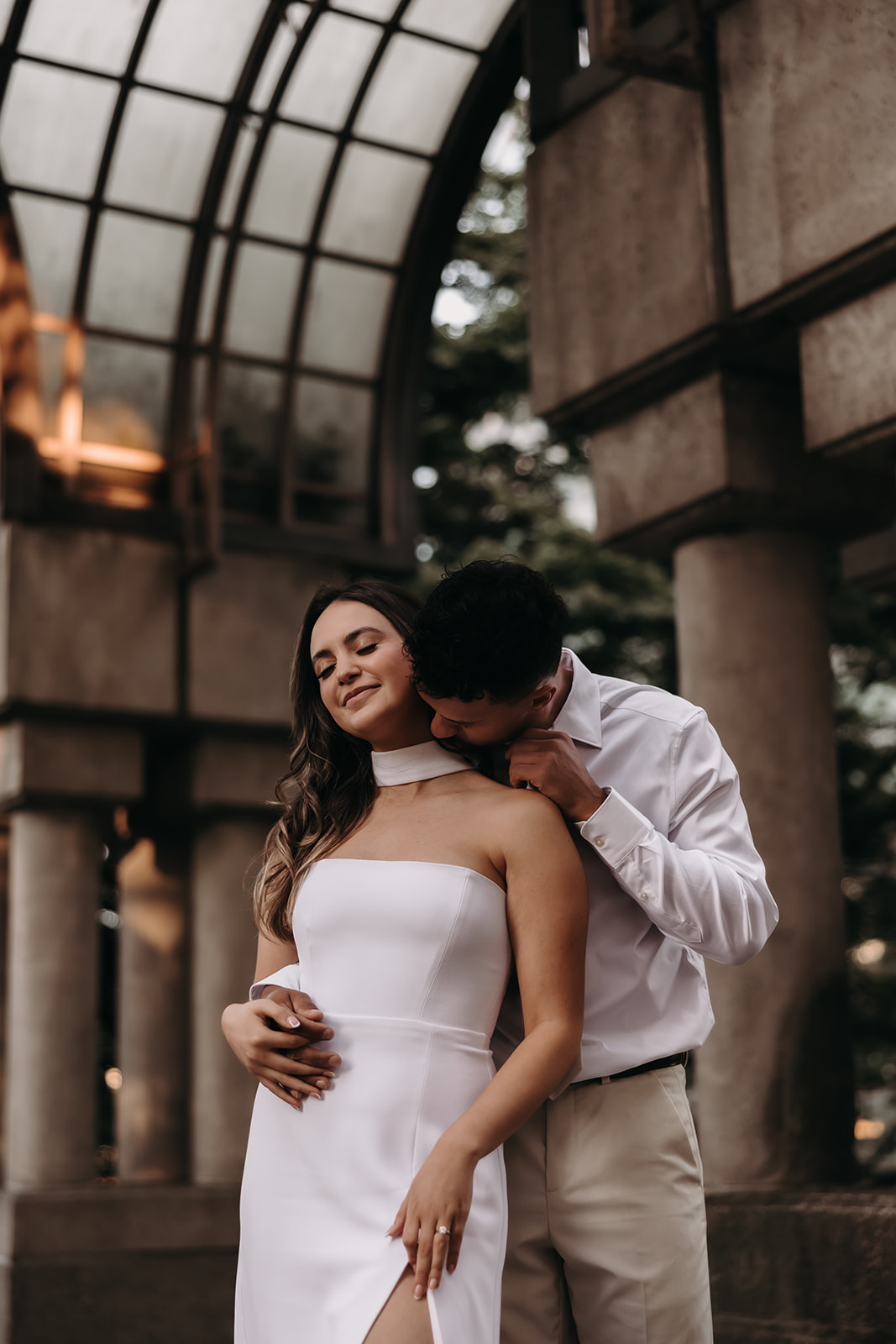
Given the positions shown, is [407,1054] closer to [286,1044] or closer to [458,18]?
[286,1044]

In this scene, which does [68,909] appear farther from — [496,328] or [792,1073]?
[496,328]

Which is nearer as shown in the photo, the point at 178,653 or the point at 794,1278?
the point at 794,1278

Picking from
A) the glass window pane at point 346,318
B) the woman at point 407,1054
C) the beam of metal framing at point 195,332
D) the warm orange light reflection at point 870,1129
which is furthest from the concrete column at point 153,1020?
the warm orange light reflection at point 870,1129

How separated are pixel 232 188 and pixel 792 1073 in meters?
6.01

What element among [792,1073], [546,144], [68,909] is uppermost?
[546,144]

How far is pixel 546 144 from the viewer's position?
6078 mm

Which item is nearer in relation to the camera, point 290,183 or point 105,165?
point 105,165

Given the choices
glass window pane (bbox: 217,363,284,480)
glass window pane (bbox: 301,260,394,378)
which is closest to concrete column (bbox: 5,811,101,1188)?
glass window pane (bbox: 217,363,284,480)

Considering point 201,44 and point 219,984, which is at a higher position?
point 201,44

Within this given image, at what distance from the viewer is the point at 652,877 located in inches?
109

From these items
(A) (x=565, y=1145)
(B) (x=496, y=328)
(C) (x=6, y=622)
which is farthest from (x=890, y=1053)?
(A) (x=565, y=1145)

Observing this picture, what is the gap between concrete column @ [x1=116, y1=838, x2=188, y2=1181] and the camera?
30.4 feet

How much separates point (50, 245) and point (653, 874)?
718cm

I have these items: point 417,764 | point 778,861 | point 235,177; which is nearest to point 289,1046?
point 417,764
